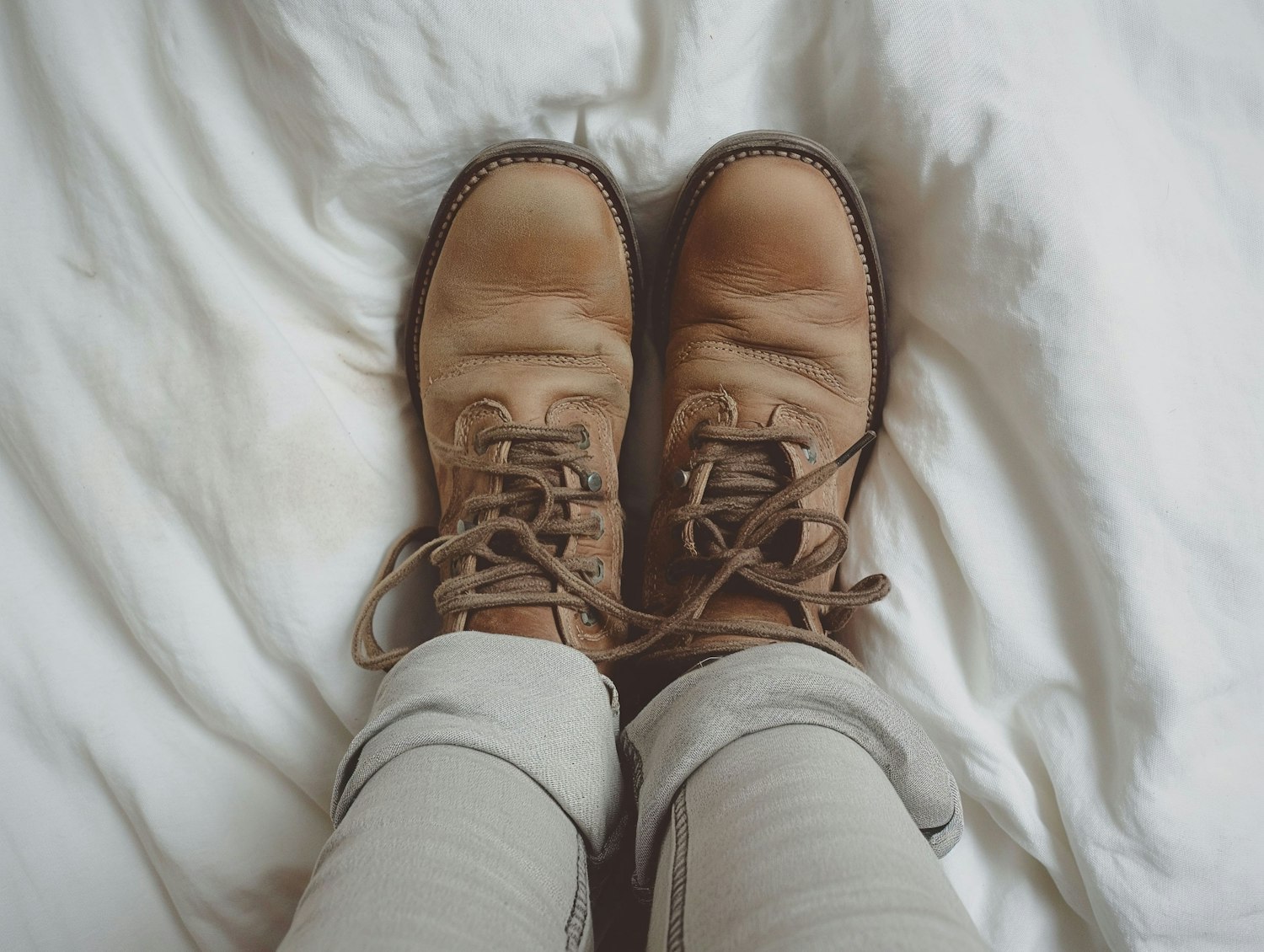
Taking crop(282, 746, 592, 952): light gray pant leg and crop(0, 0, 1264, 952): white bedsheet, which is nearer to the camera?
crop(282, 746, 592, 952): light gray pant leg

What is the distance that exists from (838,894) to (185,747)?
0.57 metres

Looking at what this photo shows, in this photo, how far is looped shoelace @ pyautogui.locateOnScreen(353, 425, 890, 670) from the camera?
0.65 metres

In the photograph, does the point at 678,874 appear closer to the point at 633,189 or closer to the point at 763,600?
the point at 763,600

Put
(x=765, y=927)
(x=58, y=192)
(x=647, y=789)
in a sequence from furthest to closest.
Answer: (x=58, y=192), (x=647, y=789), (x=765, y=927)

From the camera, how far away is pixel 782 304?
28.4 inches

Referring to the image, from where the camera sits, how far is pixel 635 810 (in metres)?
0.60

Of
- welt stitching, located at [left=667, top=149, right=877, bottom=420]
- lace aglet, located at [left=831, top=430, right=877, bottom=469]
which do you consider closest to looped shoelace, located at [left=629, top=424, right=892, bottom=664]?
lace aglet, located at [left=831, top=430, right=877, bottom=469]

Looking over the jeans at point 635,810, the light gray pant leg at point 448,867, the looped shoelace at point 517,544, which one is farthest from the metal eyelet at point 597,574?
the light gray pant leg at point 448,867

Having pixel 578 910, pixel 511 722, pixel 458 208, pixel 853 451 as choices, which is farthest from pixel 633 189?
pixel 578 910

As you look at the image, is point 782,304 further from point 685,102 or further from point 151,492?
point 151,492

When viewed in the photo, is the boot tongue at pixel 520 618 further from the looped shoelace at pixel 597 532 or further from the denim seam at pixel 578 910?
→ the denim seam at pixel 578 910

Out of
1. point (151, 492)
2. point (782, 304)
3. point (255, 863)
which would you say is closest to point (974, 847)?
point (782, 304)

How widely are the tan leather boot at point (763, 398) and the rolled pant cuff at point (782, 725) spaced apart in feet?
0.28

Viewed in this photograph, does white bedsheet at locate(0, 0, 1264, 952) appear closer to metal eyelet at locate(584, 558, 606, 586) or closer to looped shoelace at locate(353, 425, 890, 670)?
looped shoelace at locate(353, 425, 890, 670)
